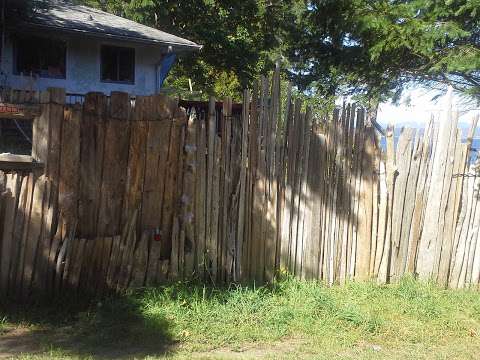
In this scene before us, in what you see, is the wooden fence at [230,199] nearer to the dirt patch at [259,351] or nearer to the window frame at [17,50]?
the dirt patch at [259,351]

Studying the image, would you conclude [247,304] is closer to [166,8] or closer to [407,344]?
[407,344]

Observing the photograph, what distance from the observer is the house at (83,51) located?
15913mm

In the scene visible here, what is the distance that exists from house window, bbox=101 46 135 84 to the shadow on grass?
13838 millimetres

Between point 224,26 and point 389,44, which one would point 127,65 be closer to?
point 224,26

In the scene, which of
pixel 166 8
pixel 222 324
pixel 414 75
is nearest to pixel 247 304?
pixel 222 324

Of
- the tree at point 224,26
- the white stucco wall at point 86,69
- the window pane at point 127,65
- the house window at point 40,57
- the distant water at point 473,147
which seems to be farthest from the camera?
the tree at point 224,26

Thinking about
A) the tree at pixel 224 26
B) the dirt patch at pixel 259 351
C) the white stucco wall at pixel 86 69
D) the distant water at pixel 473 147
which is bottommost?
the dirt patch at pixel 259 351

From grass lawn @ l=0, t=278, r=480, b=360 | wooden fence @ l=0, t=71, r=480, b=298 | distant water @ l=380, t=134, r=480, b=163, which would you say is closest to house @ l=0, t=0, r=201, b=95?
wooden fence @ l=0, t=71, r=480, b=298

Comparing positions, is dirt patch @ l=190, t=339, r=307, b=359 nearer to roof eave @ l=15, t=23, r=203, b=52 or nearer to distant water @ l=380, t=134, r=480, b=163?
distant water @ l=380, t=134, r=480, b=163

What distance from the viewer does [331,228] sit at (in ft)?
19.0

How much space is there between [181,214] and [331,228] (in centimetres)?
165

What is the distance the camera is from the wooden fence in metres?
4.85

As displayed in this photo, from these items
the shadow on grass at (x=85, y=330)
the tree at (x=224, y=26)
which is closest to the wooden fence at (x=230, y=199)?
the shadow on grass at (x=85, y=330)

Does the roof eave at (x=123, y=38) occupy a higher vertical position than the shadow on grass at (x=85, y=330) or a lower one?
higher
